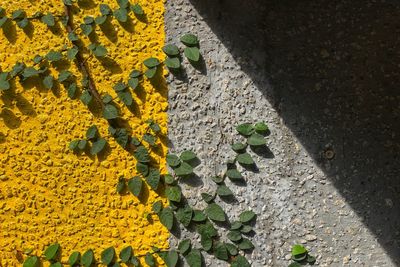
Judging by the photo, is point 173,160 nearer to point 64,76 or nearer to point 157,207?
point 157,207

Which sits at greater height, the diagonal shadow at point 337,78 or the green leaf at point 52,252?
the diagonal shadow at point 337,78

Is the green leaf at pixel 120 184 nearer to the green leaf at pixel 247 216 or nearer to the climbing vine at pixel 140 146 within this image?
the climbing vine at pixel 140 146

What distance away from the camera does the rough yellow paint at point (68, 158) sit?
1.94 meters

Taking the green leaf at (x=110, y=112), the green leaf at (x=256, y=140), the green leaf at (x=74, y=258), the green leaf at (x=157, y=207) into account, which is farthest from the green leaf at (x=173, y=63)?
the green leaf at (x=74, y=258)

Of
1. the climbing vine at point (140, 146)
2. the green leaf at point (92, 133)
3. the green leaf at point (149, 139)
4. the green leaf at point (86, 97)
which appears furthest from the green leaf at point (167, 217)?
the green leaf at point (86, 97)

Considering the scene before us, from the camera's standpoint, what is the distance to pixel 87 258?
1.92 meters

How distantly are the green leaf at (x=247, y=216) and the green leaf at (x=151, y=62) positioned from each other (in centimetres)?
55

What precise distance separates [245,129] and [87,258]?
0.65m

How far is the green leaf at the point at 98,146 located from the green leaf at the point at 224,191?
40cm

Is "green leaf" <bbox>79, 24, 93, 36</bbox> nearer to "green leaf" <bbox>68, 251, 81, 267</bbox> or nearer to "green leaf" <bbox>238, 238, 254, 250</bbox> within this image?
"green leaf" <bbox>68, 251, 81, 267</bbox>

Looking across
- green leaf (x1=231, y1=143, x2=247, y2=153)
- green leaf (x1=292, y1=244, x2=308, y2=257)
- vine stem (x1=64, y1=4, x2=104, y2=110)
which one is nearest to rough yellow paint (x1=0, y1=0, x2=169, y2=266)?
vine stem (x1=64, y1=4, x2=104, y2=110)

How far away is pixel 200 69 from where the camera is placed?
1.99 metres

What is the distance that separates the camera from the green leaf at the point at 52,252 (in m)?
1.92

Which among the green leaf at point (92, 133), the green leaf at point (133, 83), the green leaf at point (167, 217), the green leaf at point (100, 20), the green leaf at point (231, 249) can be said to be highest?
the green leaf at point (100, 20)
